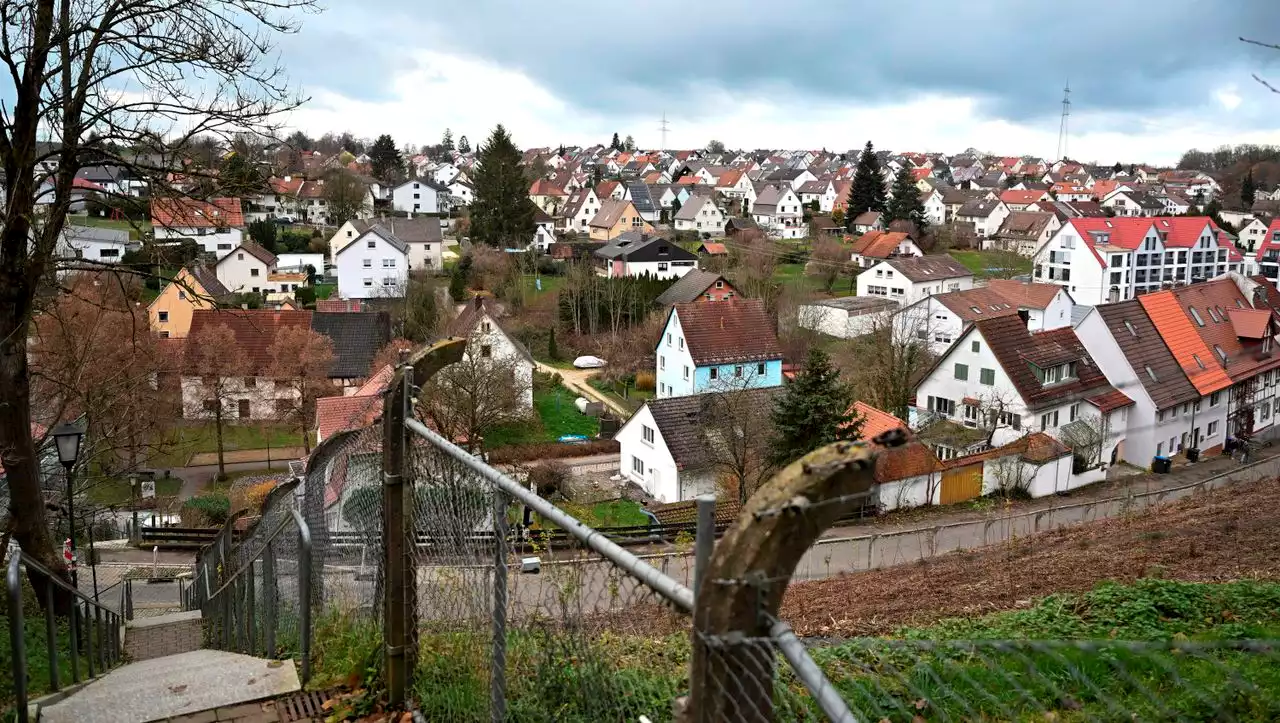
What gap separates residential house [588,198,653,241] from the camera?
87.8m

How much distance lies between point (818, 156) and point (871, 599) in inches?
7342

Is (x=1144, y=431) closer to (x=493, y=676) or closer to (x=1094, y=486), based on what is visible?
(x=1094, y=486)

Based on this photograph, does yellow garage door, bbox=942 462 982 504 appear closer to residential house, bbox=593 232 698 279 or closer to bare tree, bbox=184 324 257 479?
bare tree, bbox=184 324 257 479

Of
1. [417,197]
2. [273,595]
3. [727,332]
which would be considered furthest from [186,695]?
[417,197]

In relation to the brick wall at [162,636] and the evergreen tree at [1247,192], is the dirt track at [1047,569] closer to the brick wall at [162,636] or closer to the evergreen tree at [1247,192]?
the brick wall at [162,636]

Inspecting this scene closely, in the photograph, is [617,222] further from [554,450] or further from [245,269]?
[554,450]

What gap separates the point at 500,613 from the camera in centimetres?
344

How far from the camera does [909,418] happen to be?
34969 millimetres

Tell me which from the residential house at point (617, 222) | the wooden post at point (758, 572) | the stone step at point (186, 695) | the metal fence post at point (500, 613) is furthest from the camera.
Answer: the residential house at point (617, 222)

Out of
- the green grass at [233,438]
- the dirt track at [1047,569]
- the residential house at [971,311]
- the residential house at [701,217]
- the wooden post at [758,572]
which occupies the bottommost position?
the green grass at [233,438]

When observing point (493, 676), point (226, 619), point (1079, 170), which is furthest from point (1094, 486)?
point (1079, 170)

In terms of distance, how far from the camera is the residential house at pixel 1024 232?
283ft

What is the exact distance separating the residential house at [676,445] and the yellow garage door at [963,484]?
581 cm

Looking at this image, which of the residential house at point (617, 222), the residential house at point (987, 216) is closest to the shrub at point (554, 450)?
the residential house at point (617, 222)
